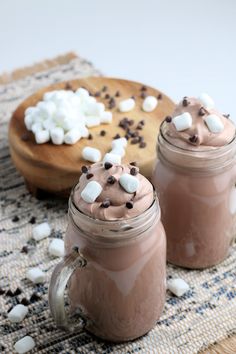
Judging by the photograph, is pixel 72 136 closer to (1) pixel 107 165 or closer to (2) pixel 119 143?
(2) pixel 119 143

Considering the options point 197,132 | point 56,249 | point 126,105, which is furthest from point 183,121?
point 126,105

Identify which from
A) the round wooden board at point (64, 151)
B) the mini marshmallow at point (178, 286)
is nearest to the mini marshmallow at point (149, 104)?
the round wooden board at point (64, 151)

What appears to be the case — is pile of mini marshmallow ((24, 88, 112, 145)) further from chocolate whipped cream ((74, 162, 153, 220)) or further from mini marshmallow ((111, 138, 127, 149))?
chocolate whipped cream ((74, 162, 153, 220))

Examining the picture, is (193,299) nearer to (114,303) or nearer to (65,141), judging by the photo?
(114,303)

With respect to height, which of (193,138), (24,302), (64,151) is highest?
(193,138)

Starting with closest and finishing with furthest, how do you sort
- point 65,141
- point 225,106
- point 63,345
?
point 63,345 < point 65,141 < point 225,106

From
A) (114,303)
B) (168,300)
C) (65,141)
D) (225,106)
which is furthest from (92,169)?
(225,106)

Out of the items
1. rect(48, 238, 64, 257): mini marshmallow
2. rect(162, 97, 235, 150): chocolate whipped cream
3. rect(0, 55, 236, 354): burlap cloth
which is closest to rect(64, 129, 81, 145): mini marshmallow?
rect(0, 55, 236, 354): burlap cloth
